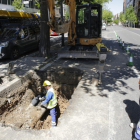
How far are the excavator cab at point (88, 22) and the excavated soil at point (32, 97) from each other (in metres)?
4.04

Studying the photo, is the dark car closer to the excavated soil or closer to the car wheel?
the car wheel

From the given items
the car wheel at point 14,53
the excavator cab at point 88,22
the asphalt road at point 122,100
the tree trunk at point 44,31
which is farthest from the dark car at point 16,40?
the asphalt road at point 122,100

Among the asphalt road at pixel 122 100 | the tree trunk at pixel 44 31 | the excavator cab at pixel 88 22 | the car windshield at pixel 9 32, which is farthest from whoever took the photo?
the excavator cab at pixel 88 22

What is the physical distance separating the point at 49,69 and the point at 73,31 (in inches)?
154

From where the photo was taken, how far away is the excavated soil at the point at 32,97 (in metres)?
5.31

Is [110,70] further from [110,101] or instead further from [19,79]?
[19,79]

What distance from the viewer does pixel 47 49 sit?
1040 centimetres

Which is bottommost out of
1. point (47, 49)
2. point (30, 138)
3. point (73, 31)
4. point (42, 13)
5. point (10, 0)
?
point (30, 138)

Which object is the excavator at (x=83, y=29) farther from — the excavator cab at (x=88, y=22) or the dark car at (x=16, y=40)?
the dark car at (x=16, y=40)

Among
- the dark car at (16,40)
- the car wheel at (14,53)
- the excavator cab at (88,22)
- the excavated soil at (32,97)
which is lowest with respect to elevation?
the excavated soil at (32,97)

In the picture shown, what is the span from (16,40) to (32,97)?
486cm

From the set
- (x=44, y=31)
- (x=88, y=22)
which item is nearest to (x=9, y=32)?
(x=44, y=31)

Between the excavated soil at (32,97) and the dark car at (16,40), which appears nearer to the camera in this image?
the excavated soil at (32,97)

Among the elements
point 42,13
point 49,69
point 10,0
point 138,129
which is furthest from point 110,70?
point 10,0
